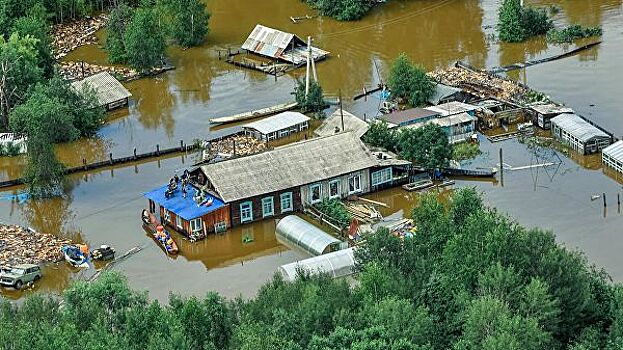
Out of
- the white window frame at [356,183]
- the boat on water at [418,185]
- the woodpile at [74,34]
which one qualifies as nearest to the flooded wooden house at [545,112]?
the boat on water at [418,185]

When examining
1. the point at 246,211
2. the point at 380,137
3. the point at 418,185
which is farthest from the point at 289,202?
the point at 380,137

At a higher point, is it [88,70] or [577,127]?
[88,70]

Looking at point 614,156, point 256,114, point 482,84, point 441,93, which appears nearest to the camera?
point 614,156

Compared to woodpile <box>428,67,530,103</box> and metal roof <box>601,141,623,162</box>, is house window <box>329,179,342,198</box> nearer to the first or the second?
metal roof <box>601,141,623,162</box>

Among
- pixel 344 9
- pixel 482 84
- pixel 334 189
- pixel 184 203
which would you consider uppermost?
pixel 344 9

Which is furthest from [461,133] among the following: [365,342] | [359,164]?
[365,342]

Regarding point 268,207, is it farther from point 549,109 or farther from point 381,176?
point 549,109

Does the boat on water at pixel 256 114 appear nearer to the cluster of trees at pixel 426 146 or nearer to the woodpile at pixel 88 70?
the woodpile at pixel 88 70

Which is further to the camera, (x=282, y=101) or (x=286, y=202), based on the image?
(x=282, y=101)

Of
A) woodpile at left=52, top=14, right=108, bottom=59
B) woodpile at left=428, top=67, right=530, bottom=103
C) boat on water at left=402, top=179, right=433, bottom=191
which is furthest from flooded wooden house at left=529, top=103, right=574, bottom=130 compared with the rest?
woodpile at left=52, top=14, right=108, bottom=59
